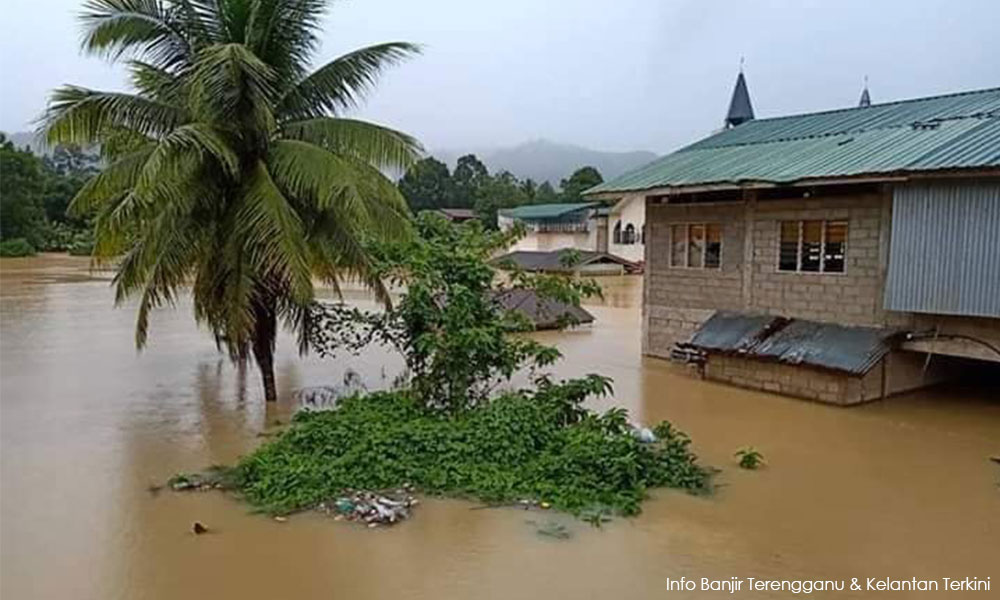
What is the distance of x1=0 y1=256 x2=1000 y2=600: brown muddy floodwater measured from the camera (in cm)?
571

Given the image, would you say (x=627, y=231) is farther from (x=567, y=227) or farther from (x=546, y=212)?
(x=546, y=212)

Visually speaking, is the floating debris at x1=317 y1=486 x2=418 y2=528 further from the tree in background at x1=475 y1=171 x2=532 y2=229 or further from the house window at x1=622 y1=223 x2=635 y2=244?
the tree in background at x1=475 y1=171 x2=532 y2=229

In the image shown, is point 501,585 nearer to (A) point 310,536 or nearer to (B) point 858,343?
(A) point 310,536

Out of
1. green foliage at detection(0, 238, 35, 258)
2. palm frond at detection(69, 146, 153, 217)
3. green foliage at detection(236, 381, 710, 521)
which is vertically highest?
palm frond at detection(69, 146, 153, 217)

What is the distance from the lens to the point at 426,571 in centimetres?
584

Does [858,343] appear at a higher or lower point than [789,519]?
higher

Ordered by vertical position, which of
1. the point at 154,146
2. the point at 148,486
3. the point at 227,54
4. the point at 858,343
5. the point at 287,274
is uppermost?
the point at 227,54

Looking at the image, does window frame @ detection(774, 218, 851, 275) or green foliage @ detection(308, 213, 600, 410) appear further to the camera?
window frame @ detection(774, 218, 851, 275)

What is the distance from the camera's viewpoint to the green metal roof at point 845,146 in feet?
36.3

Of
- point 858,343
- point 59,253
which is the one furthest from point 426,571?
point 59,253

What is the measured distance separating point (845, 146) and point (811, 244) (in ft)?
5.84

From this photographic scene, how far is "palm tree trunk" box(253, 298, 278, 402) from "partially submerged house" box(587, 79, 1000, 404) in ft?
21.9

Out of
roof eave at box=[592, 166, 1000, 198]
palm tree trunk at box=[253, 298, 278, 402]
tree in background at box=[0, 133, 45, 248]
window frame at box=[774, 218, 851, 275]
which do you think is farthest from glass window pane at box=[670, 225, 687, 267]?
tree in background at box=[0, 133, 45, 248]

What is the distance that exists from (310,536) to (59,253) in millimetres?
54591
